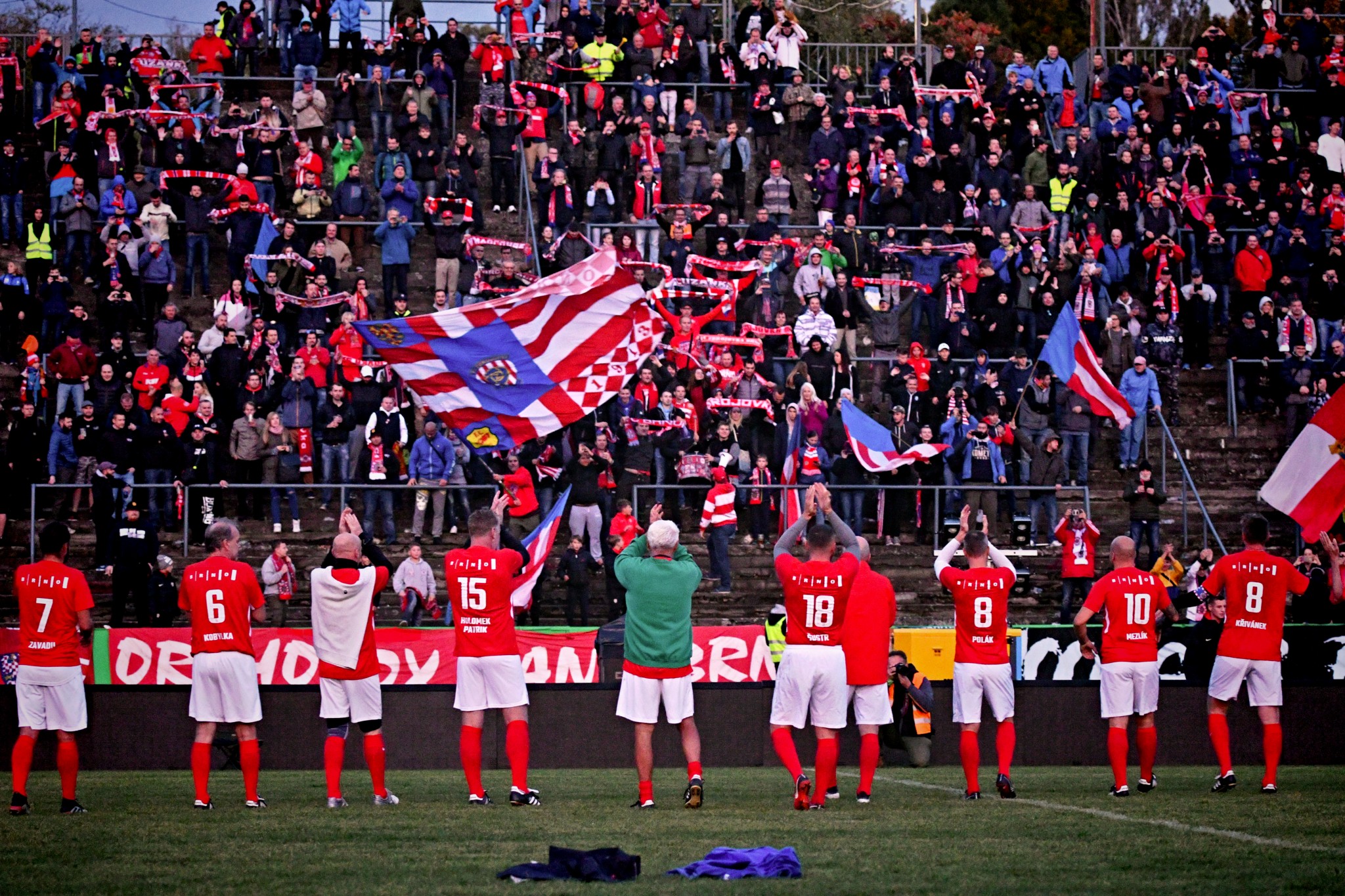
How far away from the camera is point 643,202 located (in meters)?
29.8

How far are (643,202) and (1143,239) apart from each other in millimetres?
9134

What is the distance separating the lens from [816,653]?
1289 cm

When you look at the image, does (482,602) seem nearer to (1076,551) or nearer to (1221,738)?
(1221,738)

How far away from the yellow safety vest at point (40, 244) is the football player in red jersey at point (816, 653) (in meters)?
19.7

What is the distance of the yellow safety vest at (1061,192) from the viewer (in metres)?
30.2

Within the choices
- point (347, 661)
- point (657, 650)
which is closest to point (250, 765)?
point (347, 661)

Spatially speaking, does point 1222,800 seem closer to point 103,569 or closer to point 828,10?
point 103,569

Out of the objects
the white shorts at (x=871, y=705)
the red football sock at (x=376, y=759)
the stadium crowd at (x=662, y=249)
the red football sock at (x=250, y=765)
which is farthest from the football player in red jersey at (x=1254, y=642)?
the stadium crowd at (x=662, y=249)

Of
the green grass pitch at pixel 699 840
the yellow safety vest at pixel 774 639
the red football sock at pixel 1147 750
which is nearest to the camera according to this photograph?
the green grass pitch at pixel 699 840

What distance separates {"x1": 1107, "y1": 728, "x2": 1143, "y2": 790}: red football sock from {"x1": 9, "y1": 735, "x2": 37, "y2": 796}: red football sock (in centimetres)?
868

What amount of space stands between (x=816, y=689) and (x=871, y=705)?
1.01 metres

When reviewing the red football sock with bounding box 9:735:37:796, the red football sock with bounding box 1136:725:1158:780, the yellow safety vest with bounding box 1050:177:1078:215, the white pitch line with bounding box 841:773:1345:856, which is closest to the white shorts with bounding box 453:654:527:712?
the red football sock with bounding box 9:735:37:796

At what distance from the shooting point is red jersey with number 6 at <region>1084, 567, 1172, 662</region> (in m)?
13.9

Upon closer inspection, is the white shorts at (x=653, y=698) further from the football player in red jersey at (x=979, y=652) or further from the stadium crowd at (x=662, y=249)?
the stadium crowd at (x=662, y=249)
